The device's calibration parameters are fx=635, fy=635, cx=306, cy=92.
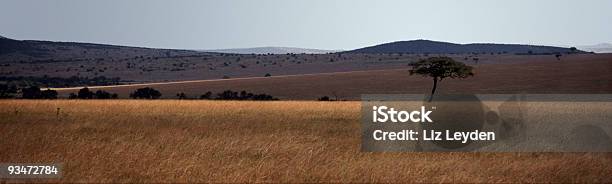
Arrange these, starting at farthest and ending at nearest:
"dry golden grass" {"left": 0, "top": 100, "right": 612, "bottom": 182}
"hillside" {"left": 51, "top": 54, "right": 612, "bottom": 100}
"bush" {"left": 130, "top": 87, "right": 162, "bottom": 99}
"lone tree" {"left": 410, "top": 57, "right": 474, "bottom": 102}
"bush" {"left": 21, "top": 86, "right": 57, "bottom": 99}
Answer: "hillside" {"left": 51, "top": 54, "right": 612, "bottom": 100} < "bush" {"left": 130, "top": 87, "right": 162, "bottom": 99} < "bush" {"left": 21, "top": 86, "right": 57, "bottom": 99} < "lone tree" {"left": 410, "top": 57, "right": 474, "bottom": 102} < "dry golden grass" {"left": 0, "top": 100, "right": 612, "bottom": 182}

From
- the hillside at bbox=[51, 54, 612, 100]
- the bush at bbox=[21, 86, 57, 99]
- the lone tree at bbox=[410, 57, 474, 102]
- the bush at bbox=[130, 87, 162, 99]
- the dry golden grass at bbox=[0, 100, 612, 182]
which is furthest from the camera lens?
the hillside at bbox=[51, 54, 612, 100]

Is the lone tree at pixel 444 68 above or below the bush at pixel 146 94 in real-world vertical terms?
above

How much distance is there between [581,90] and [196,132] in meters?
66.2

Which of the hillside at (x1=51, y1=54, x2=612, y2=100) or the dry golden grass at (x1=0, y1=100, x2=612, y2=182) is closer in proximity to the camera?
the dry golden grass at (x1=0, y1=100, x2=612, y2=182)

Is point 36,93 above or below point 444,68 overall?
below

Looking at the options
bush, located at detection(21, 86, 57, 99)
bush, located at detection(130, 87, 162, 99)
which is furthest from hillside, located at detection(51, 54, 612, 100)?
bush, located at detection(21, 86, 57, 99)

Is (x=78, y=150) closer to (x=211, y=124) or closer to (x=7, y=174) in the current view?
(x=7, y=174)

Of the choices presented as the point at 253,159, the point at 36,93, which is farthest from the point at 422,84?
the point at 253,159

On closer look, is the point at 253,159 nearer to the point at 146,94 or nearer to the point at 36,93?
the point at 36,93

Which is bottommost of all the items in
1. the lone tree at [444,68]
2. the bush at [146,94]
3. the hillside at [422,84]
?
the bush at [146,94]

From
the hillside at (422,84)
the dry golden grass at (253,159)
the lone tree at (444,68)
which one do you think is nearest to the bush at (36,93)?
the hillside at (422,84)

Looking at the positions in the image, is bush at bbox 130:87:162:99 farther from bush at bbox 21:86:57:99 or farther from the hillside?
bush at bbox 21:86:57:99

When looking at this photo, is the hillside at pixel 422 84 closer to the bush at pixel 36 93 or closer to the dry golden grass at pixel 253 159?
the bush at pixel 36 93

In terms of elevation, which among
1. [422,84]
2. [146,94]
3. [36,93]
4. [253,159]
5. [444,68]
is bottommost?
[146,94]
